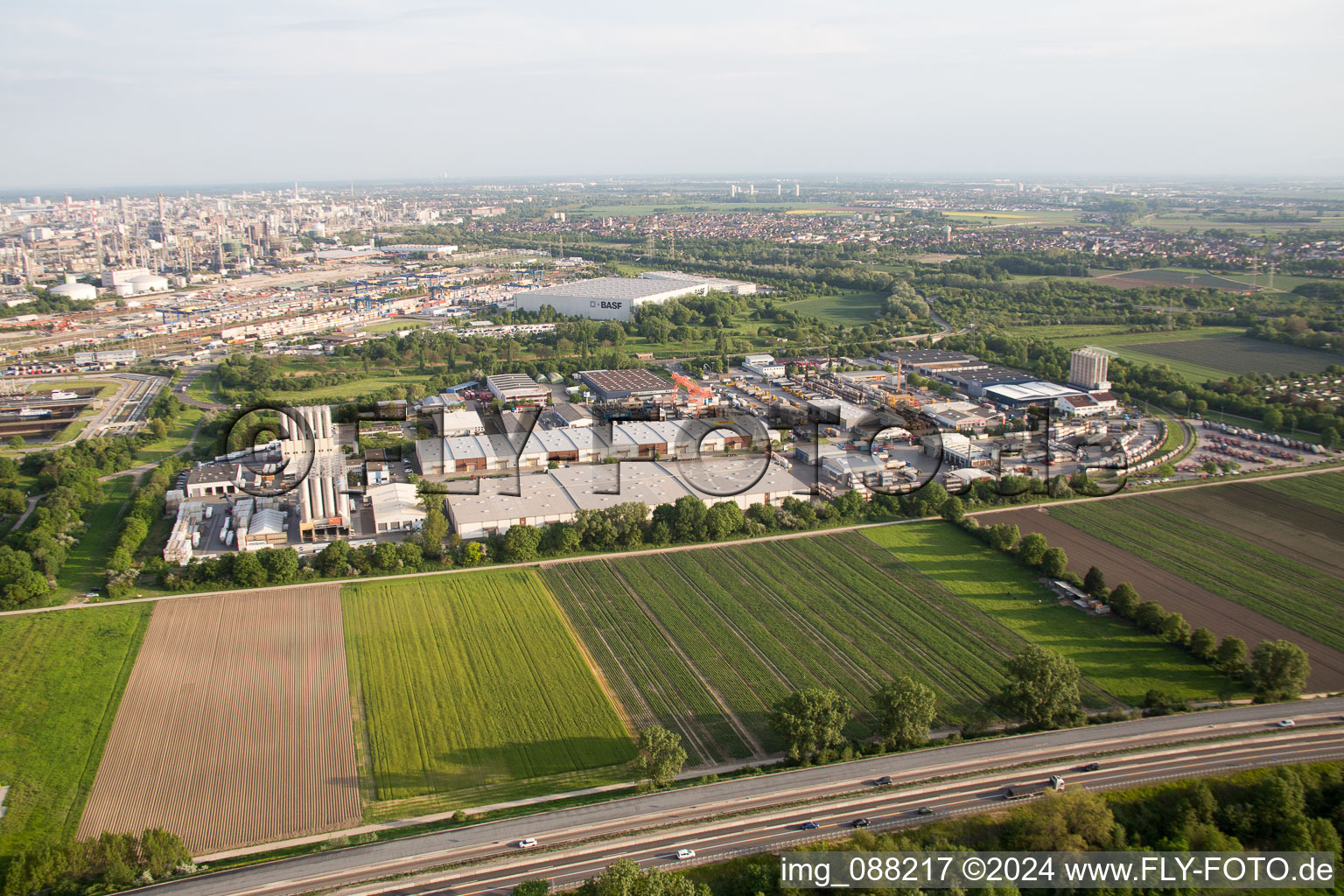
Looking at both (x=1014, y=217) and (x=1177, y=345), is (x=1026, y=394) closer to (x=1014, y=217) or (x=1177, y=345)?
(x=1177, y=345)

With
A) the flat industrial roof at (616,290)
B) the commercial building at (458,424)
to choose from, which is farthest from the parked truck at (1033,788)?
the flat industrial roof at (616,290)

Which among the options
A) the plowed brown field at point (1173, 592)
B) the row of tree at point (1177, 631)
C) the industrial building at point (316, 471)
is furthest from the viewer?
the industrial building at point (316, 471)

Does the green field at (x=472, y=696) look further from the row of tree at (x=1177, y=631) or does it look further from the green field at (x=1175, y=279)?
the green field at (x=1175, y=279)

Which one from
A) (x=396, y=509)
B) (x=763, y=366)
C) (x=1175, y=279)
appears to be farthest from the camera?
(x=1175, y=279)

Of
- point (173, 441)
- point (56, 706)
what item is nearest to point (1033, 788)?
point (56, 706)

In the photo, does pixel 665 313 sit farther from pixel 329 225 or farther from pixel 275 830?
pixel 329 225

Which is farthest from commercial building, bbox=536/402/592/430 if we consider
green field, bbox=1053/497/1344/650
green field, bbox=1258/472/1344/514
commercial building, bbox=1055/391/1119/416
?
green field, bbox=1258/472/1344/514
